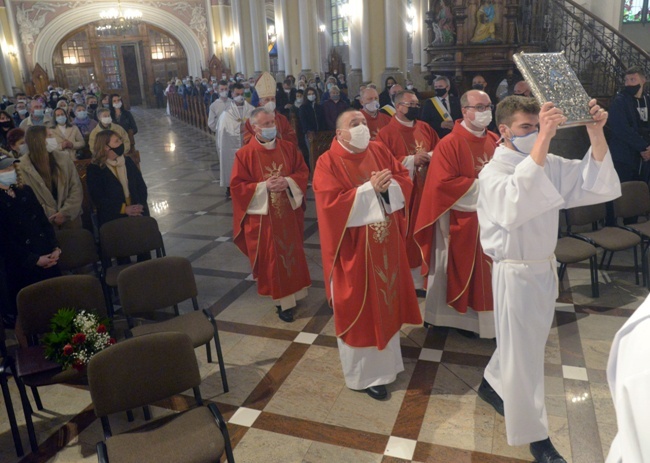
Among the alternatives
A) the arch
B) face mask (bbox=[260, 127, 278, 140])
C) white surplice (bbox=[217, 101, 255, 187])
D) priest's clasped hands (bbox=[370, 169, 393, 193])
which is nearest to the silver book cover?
priest's clasped hands (bbox=[370, 169, 393, 193])

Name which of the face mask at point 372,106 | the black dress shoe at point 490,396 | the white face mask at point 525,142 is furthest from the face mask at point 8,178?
the face mask at point 372,106

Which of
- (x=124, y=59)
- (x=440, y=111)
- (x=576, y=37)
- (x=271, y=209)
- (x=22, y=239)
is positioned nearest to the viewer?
(x=22, y=239)

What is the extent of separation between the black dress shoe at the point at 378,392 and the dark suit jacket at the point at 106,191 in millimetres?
3239

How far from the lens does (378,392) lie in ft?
12.3

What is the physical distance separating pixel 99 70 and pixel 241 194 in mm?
31262

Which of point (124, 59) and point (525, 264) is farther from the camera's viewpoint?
point (124, 59)

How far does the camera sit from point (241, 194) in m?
4.89

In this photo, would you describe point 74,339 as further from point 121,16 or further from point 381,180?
point 121,16

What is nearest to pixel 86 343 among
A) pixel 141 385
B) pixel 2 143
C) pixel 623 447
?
pixel 141 385

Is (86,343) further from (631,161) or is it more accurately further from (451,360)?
(631,161)

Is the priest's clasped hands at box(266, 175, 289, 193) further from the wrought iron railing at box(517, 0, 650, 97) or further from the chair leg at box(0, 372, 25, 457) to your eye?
the wrought iron railing at box(517, 0, 650, 97)

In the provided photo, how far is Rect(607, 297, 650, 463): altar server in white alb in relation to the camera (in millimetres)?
941

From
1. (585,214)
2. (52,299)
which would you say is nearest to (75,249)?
(52,299)

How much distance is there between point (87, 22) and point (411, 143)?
2945 cm
